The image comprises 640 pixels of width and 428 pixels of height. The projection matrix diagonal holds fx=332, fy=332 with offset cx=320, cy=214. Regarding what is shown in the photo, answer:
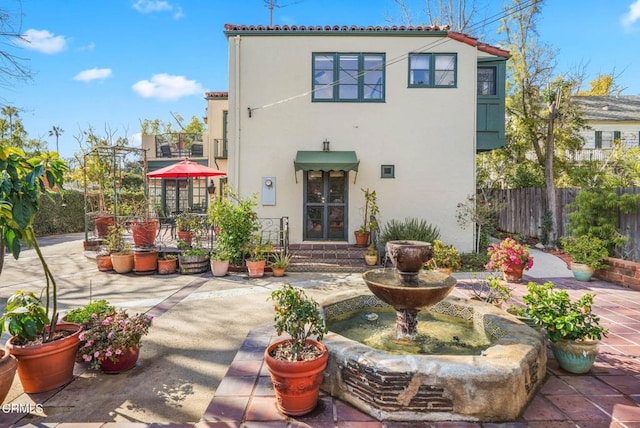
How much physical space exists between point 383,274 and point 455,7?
21.0 metres

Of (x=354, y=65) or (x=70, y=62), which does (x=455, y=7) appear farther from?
(x=70, y=62)

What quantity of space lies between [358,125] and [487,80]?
495 centimetres

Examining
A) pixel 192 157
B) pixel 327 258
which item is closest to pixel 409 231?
pixel 327 258

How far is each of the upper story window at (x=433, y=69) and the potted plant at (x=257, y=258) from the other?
24.3 feet

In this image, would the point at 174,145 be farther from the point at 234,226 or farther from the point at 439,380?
the point at 439,380

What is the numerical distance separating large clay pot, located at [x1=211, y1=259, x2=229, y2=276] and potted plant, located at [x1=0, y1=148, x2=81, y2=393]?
17.0ft

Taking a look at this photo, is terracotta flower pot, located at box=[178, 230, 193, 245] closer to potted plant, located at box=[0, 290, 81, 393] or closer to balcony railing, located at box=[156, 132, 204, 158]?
potted plant, located at box=[0, 290, 81, 393]

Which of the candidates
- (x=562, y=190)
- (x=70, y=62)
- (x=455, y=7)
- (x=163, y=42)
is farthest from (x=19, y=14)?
(x=455, y=7)

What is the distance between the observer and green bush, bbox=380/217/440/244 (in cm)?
1061

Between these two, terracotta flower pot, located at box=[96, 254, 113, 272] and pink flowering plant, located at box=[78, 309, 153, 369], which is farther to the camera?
terracotta flower pot, located at box=[96, 254, 113, 272]

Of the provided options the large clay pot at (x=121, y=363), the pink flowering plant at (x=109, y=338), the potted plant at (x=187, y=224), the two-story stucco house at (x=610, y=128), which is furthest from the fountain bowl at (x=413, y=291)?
the two-story stucco house at (x=610, y=128)

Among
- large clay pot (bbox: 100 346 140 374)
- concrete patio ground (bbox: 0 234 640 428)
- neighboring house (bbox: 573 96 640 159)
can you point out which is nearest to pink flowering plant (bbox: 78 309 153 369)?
large clay pot (bbox: 100 346 140 374)

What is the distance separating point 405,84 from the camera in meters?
11.4

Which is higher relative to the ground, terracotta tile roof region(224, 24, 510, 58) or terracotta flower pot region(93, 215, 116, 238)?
terracotta tile roof region(224, 24, 510, 58)
